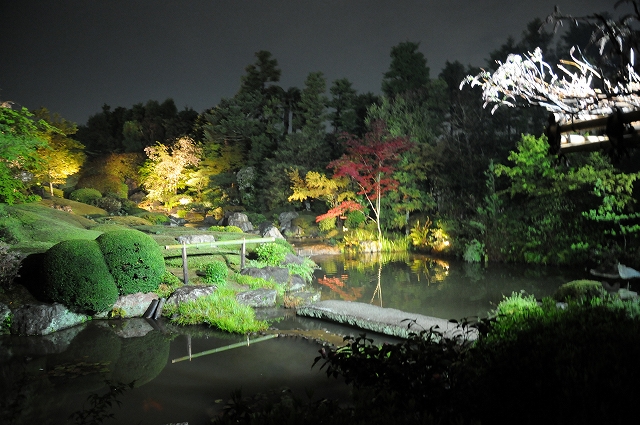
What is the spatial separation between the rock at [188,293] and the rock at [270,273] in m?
1.98

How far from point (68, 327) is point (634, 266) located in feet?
43.8

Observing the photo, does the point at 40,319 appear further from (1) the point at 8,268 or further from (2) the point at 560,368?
(2) the point at 560,368

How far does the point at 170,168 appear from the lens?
2539 cm

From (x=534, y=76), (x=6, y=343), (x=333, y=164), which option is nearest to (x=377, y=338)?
(x=534, y=76)

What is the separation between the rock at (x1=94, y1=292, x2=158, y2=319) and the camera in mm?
8227

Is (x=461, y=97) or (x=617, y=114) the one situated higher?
(x=461, y=97)

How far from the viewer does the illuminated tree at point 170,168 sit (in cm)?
2530

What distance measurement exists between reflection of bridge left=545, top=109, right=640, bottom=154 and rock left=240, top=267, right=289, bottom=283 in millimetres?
8326

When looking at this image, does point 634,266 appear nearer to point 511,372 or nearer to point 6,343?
point 511,372

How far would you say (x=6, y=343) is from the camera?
268 inches

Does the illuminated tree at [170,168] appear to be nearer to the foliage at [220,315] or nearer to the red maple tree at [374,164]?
the red maple tree at [374,164]

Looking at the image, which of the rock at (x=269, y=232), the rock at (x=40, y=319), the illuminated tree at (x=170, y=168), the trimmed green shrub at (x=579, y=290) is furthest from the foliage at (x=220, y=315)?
the illuminated tree at (x=170, y=168)

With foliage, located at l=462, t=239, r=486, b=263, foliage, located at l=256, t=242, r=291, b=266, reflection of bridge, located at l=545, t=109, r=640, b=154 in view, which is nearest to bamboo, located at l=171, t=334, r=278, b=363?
reflection of bridge, located at l=545, t=109, r=640, b=154

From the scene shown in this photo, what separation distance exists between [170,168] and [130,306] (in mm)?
18407
